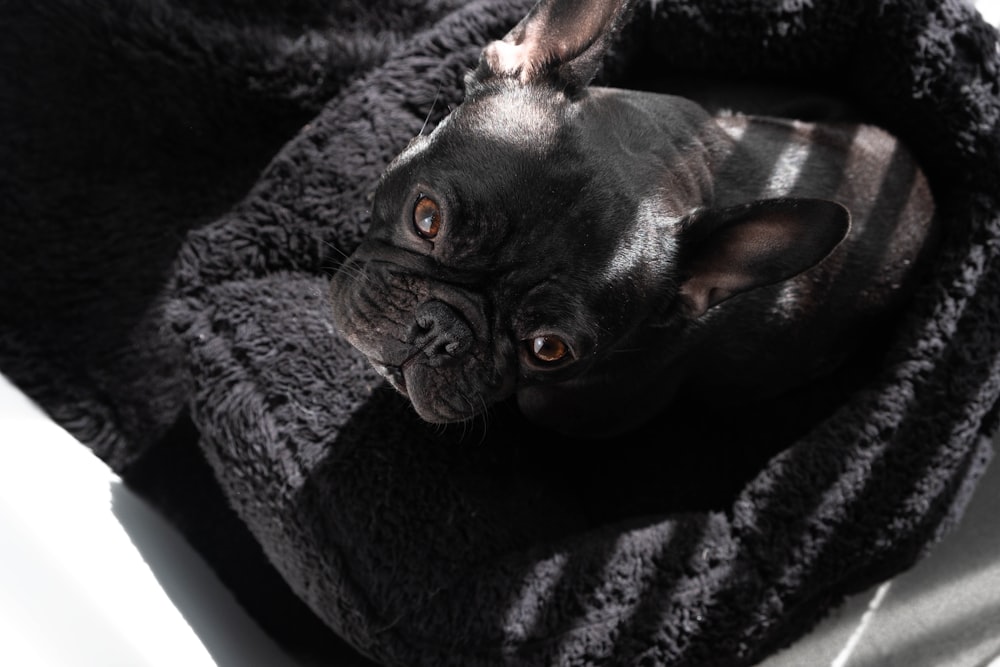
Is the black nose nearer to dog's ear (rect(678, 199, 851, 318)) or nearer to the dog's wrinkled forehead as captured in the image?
the dog's wrinkled forehead

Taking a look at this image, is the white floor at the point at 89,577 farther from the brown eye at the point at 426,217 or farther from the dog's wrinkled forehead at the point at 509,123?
the dog's wrinkled forehead at the point at 509,123

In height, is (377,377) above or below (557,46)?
below

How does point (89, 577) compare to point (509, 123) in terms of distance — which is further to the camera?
point (509, 123)

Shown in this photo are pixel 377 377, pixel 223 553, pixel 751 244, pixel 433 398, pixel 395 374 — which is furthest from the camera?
pixel 223 553

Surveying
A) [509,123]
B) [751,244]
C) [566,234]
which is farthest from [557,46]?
[751,244]

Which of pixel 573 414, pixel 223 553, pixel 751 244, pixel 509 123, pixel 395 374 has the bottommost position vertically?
pixel 223 553

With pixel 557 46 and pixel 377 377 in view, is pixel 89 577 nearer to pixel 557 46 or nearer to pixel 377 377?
pixel 377 377

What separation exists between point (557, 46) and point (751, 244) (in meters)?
0.77

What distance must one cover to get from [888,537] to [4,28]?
3512mm

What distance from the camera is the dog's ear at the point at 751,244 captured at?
6.84 feet

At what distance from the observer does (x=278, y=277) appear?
311 cm

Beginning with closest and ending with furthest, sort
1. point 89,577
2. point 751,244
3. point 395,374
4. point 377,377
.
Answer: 1. point 89,577
2. point 751,244
3. point 395,374
4. point 377,377

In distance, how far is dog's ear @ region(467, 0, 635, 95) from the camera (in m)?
2.31

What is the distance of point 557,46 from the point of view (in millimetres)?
2412
